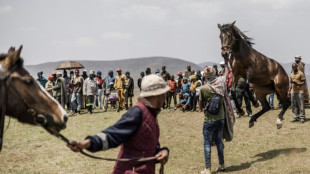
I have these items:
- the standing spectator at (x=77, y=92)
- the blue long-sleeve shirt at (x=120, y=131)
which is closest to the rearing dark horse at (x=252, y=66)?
the blue long-sleeve shirt at (x=120, y=131)

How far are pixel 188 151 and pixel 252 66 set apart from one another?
291cm

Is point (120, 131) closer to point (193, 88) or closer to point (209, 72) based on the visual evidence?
point (209, 72)

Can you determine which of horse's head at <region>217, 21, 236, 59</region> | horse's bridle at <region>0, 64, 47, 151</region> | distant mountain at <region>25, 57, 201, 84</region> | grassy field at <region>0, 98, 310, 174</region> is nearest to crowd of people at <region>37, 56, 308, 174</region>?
horse's head at <region>217, 21, 236, 59</region>

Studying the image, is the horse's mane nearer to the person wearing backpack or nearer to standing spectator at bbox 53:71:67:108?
the person wearing backpack

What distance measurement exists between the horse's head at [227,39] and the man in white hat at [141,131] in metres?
5.58

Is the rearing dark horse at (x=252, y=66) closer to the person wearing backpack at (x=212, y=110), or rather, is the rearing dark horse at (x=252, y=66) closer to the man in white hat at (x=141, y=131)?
the person wearing backpack at (x=212, y=110)

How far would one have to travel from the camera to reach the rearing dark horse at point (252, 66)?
8.98 meters

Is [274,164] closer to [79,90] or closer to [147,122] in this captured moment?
[147,122]

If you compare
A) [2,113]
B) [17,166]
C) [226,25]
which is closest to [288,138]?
[226,25]

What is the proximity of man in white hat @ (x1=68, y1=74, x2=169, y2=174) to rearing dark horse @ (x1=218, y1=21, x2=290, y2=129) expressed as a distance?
5642 millimetres

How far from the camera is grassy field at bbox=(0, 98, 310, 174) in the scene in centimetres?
801

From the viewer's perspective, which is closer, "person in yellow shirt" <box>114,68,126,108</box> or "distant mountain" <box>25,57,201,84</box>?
"person in yellow shirt" <box>114,68,126,108</box>

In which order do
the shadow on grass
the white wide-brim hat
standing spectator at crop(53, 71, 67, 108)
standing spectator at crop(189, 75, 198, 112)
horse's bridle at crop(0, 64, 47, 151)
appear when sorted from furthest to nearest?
standing spectator at crop(53, 71, 67, 108), standing spectator at crop(189, 75, 198, 112), the shadow on grass, the white wide-brim hat, horse's bridle at crop(0, 64, 47, 151)

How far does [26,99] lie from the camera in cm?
335
